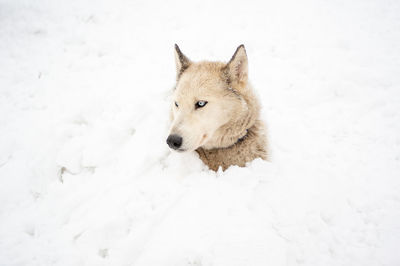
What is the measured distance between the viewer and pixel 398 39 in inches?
225

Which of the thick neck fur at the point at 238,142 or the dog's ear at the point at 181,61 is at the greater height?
the dog's ear at the point at 181,61

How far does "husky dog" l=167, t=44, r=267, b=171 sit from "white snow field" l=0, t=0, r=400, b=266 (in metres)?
0.25

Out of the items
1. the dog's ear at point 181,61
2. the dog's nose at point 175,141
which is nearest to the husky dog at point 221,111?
the dog's ear at point 181,61

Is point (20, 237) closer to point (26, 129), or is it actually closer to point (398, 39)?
point (26, 129)

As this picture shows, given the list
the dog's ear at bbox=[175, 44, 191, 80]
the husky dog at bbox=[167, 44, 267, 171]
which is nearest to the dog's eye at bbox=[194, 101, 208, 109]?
the husky dog at bbox=[167, 44, 267, 171]

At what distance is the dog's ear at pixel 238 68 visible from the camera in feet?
8.80

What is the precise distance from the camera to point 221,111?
2.66 meters

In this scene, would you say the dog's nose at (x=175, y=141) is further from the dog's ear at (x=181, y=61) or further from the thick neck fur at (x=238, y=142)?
the dog's ear at (x=181, y=61)

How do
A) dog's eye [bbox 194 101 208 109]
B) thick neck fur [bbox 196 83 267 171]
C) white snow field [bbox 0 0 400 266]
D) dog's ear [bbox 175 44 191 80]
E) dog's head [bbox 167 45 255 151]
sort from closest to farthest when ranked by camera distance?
white snow field [bbox 0 0 400 266] < dog's head [bbox 167 45 255 151] < dog's eye [bbox 194 101 208 109] < thick neck fur [bbox 196 83 267 171] < dog's ear [bbox 175 44 191 80]

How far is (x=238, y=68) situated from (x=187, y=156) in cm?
143

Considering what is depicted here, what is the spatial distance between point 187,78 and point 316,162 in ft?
8.12

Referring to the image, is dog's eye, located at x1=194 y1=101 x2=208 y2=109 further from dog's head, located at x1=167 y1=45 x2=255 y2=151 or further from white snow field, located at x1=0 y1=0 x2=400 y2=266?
white snow field, located at x1=0 y1=0 x2=400 y2=266

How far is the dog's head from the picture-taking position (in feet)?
8.11

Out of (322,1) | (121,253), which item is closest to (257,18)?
(322,1)
